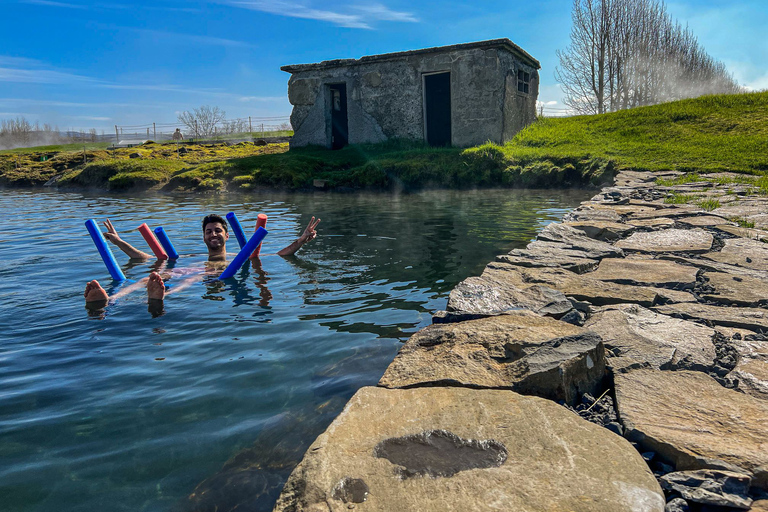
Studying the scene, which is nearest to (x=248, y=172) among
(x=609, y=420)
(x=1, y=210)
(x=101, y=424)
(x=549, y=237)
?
(x=1, y=210)

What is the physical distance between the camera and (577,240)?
199 inches

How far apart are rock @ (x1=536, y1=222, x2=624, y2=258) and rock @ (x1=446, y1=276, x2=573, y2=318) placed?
135 centimetres

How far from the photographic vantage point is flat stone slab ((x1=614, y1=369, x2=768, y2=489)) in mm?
1617

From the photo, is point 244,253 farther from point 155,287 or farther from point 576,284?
point 576,284

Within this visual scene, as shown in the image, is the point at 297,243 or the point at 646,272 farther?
the point at 297,243

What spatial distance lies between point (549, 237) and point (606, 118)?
15026 mm

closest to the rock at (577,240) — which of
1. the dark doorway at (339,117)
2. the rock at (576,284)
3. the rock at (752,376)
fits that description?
the rock at (576,284)

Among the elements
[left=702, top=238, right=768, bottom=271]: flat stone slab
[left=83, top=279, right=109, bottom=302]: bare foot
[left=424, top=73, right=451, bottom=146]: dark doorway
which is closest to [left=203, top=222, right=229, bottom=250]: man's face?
[left=83, top=279, right=109, bottom=302]: bare foot

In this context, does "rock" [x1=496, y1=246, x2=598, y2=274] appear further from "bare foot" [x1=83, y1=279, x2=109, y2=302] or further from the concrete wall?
the concrete wall

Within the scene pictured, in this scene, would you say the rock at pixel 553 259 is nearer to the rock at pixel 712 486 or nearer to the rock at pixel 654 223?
the rock at pixel 654 223

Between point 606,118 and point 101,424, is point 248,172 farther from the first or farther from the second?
point 101,424

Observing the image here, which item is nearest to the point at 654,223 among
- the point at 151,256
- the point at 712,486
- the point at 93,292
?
the point at 712,486

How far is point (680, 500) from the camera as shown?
4.86 feet

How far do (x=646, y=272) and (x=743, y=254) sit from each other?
0.95 m
